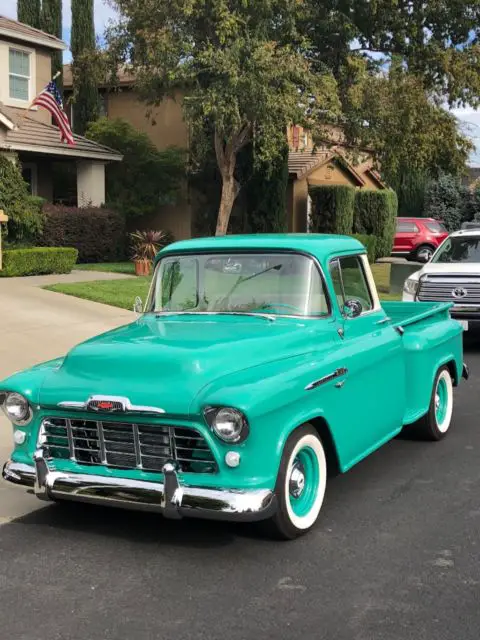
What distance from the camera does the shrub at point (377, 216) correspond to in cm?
2895

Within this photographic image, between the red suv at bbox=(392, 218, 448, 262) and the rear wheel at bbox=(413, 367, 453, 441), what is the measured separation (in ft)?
77.5

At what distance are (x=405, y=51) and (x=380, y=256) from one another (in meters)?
7.61

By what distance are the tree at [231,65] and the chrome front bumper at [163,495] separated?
15.3m

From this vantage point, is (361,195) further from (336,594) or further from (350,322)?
(336,594)

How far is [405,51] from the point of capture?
82.3 ft

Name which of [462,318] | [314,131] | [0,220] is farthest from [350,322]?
[314,131]

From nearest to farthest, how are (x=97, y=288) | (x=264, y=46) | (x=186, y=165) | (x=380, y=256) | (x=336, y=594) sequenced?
(x=336, y=594)
(x=97, y=288)
(x=264, y=46)
(x=186, y=165)
(x=380, y=256)

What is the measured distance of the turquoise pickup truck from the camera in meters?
4.07

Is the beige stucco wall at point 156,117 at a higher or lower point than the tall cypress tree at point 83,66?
lower

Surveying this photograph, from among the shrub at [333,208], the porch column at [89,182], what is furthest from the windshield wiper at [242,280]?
the shrub at [333,208]

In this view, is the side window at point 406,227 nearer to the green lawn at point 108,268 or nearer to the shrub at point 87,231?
the shrub at point 87,231

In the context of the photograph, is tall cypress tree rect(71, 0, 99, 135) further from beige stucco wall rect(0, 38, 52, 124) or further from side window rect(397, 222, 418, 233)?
side window rect(397, 222, 418, 233)

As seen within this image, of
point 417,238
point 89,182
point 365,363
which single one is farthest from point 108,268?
point 417,238

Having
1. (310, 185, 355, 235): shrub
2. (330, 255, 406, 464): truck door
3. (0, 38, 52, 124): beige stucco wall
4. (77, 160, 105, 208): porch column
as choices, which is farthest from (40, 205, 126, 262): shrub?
(330, 255, 406, 464): truck door
